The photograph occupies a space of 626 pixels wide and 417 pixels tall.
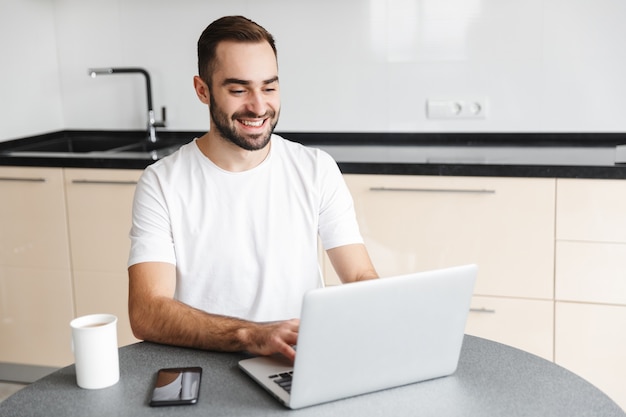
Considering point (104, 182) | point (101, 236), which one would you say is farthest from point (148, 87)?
point (101, 236)

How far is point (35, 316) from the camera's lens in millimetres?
3312

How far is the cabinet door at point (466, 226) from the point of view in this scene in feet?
9.00

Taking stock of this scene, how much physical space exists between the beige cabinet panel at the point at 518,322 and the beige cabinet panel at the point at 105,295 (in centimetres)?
131

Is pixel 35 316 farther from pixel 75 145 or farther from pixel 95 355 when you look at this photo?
pixel 95 355

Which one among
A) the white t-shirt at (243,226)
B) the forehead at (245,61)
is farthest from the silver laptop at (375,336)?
the forehead at (245,61)

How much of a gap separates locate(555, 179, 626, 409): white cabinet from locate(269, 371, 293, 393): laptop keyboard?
157cm

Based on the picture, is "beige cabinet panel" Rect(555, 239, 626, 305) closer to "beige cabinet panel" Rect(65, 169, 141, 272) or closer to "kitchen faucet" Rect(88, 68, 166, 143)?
"beige cabinet panel" Rect(65, 169, 141, 272)

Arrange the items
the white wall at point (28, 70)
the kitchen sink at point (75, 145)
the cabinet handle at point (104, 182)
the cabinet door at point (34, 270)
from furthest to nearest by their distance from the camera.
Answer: the kitchen sink at point (75, 145) < the white wall at point (28, 70) < the cabinet door at point (34, 270) < the cabinet handle at point (104, 182)

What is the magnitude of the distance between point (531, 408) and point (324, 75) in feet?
7.50

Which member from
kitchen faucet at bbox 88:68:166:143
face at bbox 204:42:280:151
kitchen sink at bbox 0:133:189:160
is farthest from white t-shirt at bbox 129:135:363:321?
kitchen faucet at bbox 88:68:166:143

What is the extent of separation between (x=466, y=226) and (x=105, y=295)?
1403 millimetres

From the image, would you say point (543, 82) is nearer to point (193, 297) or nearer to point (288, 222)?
point (288, 222)

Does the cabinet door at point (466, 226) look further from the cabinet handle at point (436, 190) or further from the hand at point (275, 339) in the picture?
the hand at point (275, 339)

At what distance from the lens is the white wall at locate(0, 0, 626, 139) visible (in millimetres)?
3150
